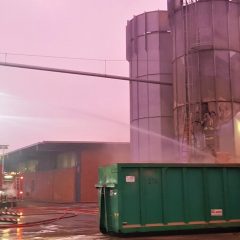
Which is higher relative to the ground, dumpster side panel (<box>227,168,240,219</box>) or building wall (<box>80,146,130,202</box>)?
building wall (<box>80,146,130,202</box>)

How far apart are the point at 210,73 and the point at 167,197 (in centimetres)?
1307

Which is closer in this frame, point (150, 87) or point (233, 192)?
point (233, 192)

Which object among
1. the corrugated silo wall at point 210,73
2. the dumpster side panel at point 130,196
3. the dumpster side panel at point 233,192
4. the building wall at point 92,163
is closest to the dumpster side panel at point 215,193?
the dumpster side panel at point 233,192

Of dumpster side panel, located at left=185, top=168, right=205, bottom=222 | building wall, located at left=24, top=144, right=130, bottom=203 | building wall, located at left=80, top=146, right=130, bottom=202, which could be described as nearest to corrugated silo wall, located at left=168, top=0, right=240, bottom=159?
dumpster side panel, located at left=185, top=168, right=205, bottom=222

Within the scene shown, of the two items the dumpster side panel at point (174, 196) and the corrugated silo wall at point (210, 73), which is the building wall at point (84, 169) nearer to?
the corrugated silo wall at point (210, 73)

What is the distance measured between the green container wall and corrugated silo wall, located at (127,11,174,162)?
59.5ft

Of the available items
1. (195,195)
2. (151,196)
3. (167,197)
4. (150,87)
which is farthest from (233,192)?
(150,87)

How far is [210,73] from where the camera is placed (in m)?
25.7

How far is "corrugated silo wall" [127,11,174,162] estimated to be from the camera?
113 ft

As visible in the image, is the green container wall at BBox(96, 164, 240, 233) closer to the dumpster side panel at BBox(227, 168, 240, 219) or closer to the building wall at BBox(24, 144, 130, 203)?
the dumpster side panel at BBox(227, 168, 240, 219)

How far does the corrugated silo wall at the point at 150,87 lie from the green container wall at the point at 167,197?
18.1 metres

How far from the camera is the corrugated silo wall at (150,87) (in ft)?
113

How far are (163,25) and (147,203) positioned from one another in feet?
81.8

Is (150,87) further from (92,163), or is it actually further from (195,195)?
(195,195)
